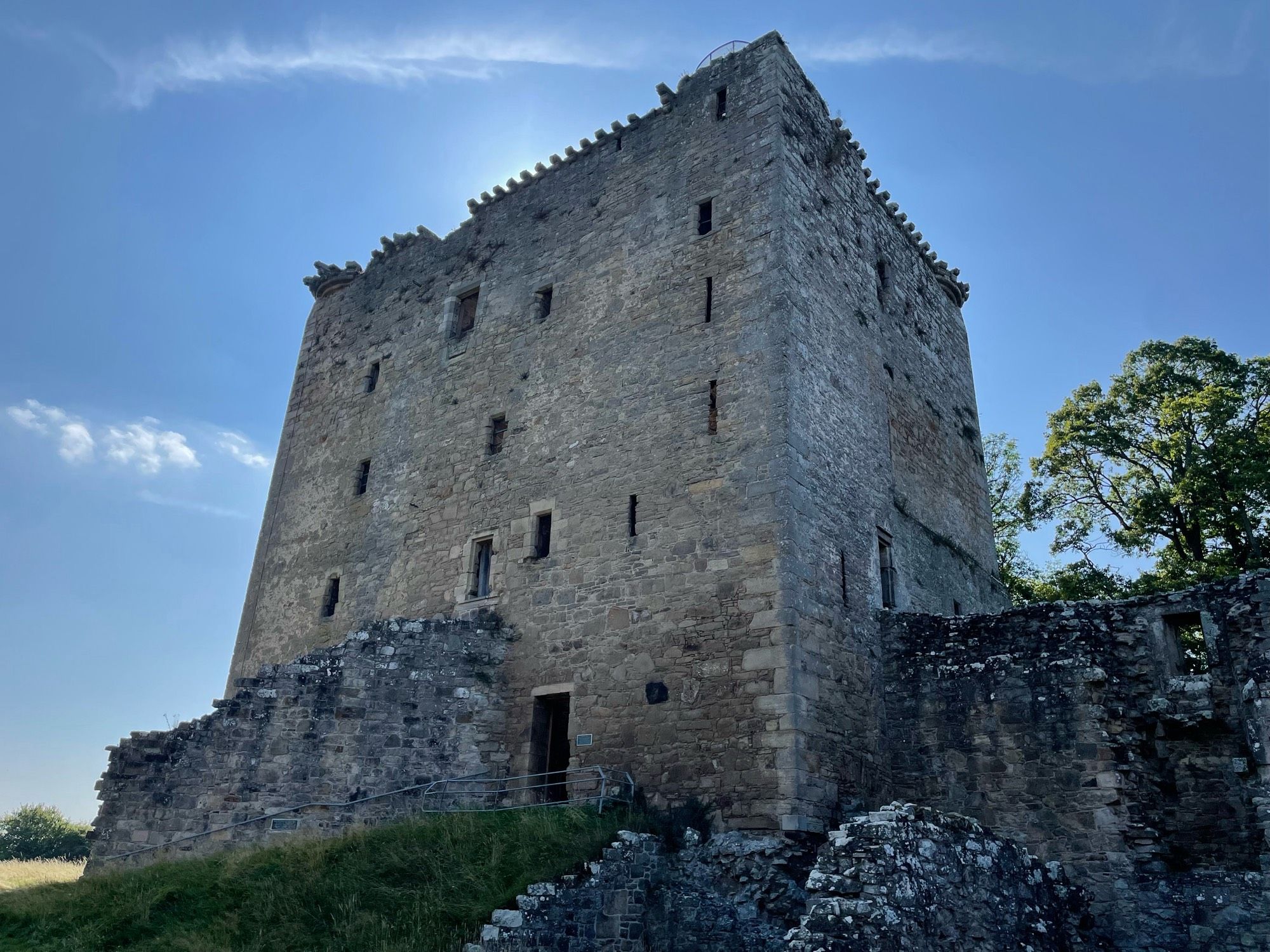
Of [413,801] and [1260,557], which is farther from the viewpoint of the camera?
[1260,557]

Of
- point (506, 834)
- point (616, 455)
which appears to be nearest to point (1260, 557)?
point (616, 455)

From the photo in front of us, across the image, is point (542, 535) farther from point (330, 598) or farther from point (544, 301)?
point (330, 598)

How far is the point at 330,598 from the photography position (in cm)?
1873

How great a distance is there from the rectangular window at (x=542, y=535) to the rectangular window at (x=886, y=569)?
17.7 ft

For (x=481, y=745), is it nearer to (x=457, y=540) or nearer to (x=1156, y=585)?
(x=457, y=540)

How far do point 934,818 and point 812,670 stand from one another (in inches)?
131

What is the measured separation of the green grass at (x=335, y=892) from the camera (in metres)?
9.86

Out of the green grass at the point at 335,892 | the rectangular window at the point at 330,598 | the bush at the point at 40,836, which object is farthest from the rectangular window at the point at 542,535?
the bush at the point at 40,836

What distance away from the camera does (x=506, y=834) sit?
36.7 feet

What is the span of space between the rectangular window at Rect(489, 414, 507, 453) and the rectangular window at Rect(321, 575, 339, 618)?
442cm

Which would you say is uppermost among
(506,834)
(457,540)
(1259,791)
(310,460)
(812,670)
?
(310,460)

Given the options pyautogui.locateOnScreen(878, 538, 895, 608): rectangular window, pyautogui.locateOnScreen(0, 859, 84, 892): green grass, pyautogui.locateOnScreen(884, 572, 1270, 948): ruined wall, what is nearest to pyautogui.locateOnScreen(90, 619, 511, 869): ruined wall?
pyautogui.locateOnScreen(0, 859, 84, 892): green grass

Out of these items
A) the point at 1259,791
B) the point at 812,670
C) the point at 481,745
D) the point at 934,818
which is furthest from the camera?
the point at 481,745

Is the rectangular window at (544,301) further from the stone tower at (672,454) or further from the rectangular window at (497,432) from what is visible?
the rectangular window at (497,432)
